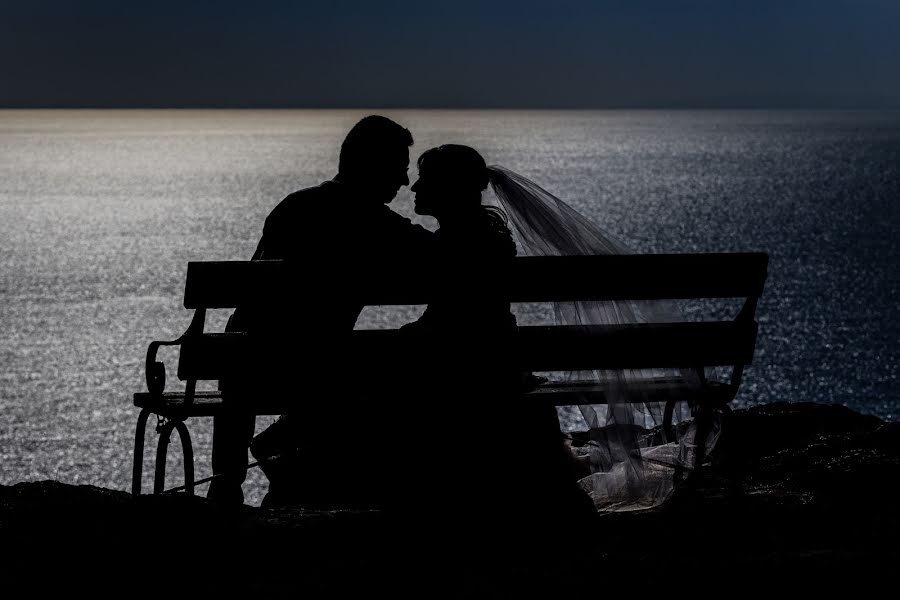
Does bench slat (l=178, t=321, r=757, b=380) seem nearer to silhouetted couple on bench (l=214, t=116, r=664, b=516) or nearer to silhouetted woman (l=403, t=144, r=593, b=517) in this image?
silhouetted couple on bench (l=214, t=116, r=664, b=516)

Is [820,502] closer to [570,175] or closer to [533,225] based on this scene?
[533,225]

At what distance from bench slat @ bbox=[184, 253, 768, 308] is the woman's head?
33 cm

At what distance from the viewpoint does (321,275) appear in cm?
470

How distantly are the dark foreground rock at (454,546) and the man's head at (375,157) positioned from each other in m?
1.43

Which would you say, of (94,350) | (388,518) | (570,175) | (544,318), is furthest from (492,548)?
(570,175)

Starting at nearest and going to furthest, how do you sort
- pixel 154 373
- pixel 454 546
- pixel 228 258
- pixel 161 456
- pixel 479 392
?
pixel 454 546
pixel 479 392
pixel 154 373
pixel 161 456
pixel 228 258

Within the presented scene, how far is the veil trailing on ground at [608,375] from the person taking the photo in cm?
532

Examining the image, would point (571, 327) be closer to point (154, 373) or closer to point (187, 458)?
point (154, 373)

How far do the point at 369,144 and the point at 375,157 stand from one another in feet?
0.21

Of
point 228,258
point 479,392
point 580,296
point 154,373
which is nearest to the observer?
point 479,392

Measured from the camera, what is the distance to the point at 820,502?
500cm

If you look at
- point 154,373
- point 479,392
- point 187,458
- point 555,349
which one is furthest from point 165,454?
point 555,349

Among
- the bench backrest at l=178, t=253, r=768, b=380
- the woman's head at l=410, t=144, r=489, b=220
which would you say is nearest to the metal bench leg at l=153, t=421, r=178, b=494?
the bench backrest at l=178, t=253, r=768, b=380

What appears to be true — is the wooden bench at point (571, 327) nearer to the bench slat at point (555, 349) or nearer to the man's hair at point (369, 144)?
the bench slat at point (555, 349)
